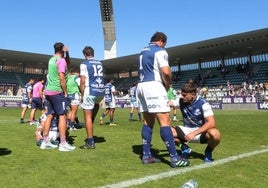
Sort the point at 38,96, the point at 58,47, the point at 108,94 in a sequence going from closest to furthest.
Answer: the point at 58,47 < the point at 38,96 < the point at 108,94

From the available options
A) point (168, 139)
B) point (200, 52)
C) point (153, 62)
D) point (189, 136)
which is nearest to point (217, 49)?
point (200, 52)

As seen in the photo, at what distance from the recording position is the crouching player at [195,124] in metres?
5.46

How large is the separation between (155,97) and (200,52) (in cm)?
4827

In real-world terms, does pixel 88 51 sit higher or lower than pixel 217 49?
lower

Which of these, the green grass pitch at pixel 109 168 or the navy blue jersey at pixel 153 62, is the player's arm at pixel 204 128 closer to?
the green grass pitch at pixel 109 168

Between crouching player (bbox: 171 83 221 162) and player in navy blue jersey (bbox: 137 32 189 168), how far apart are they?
447 mm

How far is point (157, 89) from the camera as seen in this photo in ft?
17.1

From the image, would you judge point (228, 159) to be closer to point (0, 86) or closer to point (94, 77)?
point (94, 77)

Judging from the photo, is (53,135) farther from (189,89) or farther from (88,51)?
(189,89)

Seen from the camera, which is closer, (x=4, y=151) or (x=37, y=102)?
(x=4, y=151)

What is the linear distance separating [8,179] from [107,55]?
2428 inches

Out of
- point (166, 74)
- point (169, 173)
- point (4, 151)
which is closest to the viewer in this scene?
point (169, 173)

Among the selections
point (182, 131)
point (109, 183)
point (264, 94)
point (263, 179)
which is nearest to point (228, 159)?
point (182, 131)

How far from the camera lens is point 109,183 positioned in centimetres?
407
